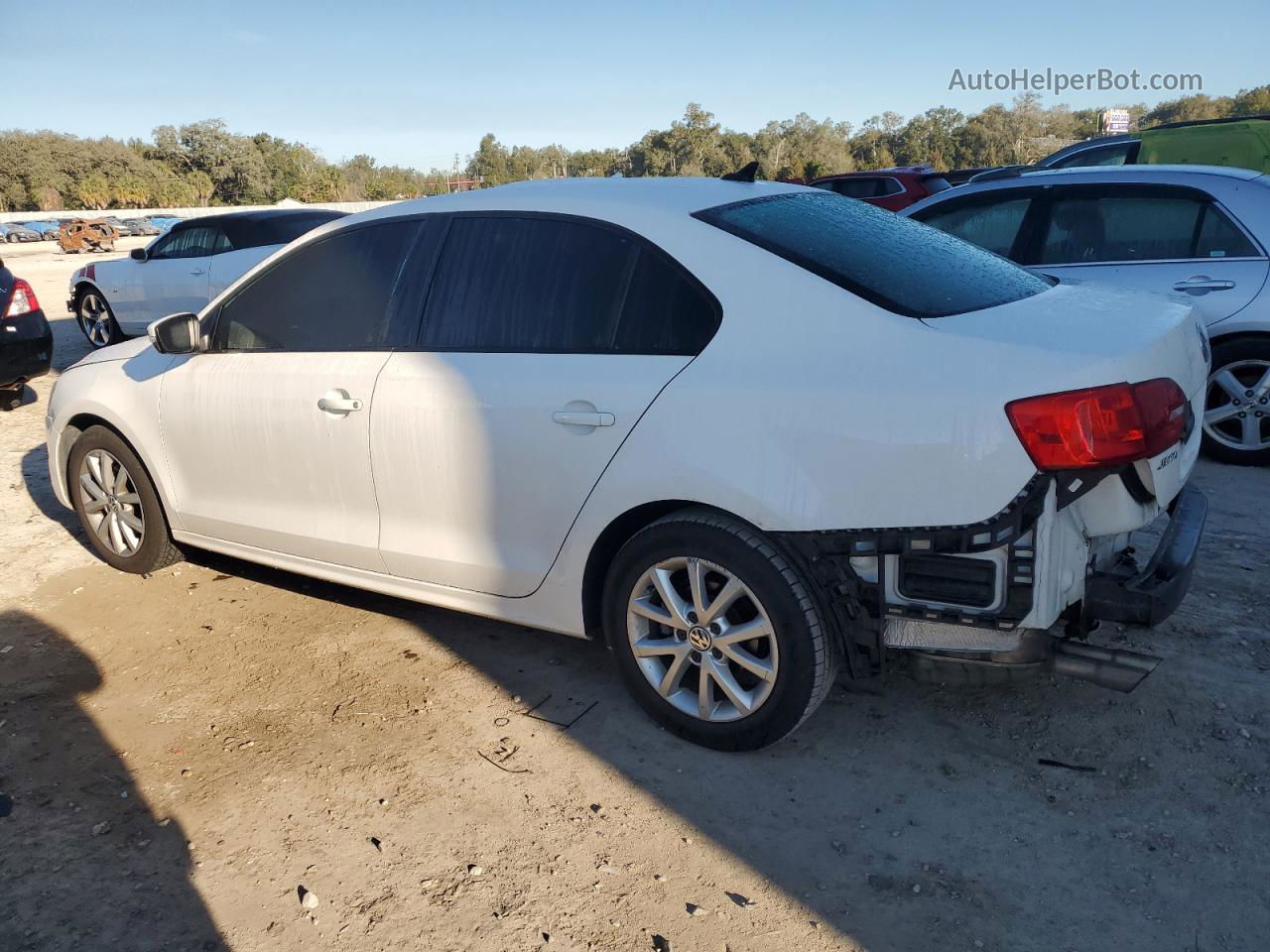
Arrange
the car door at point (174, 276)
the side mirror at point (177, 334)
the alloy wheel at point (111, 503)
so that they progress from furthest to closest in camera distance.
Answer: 1. the car door at point (174, 276)
2. the alloy wheel at point (111, 503)
3. the side mirror at point (177, 334)

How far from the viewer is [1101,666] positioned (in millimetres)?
2812

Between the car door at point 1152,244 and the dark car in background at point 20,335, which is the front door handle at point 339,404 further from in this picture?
the dark car in background at point 20,335

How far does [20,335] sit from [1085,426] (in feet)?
28.1

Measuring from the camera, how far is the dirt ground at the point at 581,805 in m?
2.48

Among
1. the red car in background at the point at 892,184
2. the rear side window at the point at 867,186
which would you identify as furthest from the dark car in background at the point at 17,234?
the rear side window at the point at 867,186

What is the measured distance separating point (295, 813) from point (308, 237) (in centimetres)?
229

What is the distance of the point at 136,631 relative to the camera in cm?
436

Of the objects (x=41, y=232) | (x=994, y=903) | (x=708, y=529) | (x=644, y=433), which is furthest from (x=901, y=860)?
(x=41, y=232)

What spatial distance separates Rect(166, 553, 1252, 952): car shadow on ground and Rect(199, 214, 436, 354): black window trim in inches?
53.1

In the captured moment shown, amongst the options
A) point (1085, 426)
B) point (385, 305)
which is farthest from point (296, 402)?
point (1085, 426)

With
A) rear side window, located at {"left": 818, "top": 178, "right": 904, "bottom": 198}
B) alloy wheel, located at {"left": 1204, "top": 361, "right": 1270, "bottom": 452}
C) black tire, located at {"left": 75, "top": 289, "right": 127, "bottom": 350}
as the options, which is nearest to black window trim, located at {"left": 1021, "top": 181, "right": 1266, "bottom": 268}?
alloy wheel, located at {"left": 1204, "top": 361, "right": 1270, "bottom": 452}

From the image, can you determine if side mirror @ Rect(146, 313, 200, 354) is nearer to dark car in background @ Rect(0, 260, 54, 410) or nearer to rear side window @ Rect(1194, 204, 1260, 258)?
dark car in background @ Rect(0, 260, 54, 410)

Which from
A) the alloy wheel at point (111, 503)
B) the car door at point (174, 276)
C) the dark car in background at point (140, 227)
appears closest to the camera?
the alloy wheel at point (111, 503)

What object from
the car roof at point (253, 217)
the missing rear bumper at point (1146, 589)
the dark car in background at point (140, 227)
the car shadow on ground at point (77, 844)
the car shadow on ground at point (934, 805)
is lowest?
the car shadow on ground at point (934, 805)
